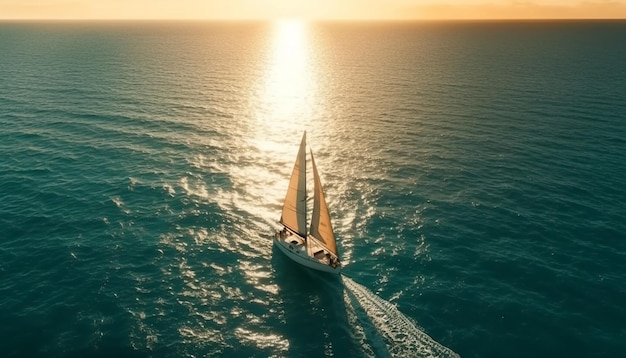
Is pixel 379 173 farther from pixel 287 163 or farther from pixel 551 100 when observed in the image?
pixel 551 100

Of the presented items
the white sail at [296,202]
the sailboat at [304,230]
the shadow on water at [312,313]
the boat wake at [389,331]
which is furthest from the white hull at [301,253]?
the boat wake at [389,331]

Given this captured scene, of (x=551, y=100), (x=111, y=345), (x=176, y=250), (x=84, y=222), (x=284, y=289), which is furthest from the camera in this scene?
(x=551, y=100)

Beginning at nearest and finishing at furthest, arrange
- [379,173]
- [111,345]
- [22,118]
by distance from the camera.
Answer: [111,345], [379,173], [22,118]

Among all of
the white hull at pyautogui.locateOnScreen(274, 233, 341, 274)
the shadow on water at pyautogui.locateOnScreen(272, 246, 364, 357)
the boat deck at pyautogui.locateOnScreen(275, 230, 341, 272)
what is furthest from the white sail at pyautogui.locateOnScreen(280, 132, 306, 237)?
the shadow on water at pyautogui.locateOnScreen(272, 246, 364, 357)

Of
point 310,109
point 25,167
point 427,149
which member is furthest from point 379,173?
point 25,167

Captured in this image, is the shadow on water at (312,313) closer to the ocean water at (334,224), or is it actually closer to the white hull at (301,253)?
the ocean water at (334,224)

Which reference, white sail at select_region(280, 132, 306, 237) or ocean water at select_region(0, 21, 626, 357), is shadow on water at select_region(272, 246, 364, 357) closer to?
ocean water at select_region(0, 21, 626, 357)
